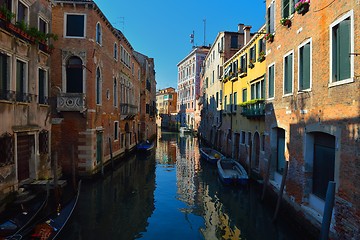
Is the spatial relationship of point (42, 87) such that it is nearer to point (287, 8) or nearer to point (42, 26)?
point (42, 26)

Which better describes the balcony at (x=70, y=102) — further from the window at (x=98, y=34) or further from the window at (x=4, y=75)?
the window at (x=4, y=75)

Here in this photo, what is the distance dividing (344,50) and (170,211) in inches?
280

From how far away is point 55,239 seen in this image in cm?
674

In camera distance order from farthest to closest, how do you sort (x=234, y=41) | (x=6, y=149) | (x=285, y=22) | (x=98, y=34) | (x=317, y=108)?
(x=234, y=41) → (x=98, y=34) → (x=285, y=22) → (x=6, y=149) → (x=317, y=108)

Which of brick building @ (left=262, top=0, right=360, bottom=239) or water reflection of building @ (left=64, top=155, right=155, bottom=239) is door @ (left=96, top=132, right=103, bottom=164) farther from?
brick building @ (left=262, top=0, right=360, bottom=239)

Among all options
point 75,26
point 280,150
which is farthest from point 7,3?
point 280,150

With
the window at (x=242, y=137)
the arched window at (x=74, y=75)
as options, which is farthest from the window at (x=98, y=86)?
the window at (x=242, y=137)

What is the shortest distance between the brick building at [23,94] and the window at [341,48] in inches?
337

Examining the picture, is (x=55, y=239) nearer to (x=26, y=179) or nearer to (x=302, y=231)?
(x=26, y=179)

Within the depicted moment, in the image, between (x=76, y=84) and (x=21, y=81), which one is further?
(x=76, y=84)

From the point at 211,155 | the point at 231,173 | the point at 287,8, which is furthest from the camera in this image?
the point at 211,155

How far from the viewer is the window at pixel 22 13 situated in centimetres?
953

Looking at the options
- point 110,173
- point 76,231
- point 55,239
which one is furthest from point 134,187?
point 55,239

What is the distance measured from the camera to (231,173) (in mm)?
13906
